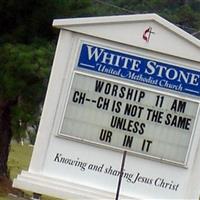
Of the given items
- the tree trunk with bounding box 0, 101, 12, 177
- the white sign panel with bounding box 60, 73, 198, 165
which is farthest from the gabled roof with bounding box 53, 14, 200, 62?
the tree trunk with bounding box 0, 101, 12, 177

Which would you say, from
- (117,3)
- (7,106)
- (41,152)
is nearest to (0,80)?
(7,106)

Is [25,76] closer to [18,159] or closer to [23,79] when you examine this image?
[23,79]

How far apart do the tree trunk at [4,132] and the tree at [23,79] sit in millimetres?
31

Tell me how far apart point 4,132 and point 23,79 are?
11.8 ft

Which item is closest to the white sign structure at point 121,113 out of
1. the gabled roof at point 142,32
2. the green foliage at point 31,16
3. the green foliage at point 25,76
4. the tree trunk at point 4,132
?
the gabled roof at point 142,32

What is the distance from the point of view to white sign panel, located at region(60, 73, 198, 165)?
12.7 m

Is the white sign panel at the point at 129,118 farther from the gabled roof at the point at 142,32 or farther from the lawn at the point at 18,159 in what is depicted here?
the lawn at the point at 18,159

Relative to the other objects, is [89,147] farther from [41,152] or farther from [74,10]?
[74,10]

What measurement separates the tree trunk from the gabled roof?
1250cm

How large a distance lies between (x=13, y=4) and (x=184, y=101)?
12.1 meters

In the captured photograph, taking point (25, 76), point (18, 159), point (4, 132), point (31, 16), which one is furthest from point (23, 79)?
point (18, 159)

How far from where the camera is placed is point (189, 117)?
12.8 metres

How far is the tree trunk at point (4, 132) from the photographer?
997 inches

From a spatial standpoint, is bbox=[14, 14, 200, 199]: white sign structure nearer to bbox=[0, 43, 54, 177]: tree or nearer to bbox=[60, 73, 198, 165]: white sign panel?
Answer: bbox=[60, 73, 198, 165]: white sign panel
